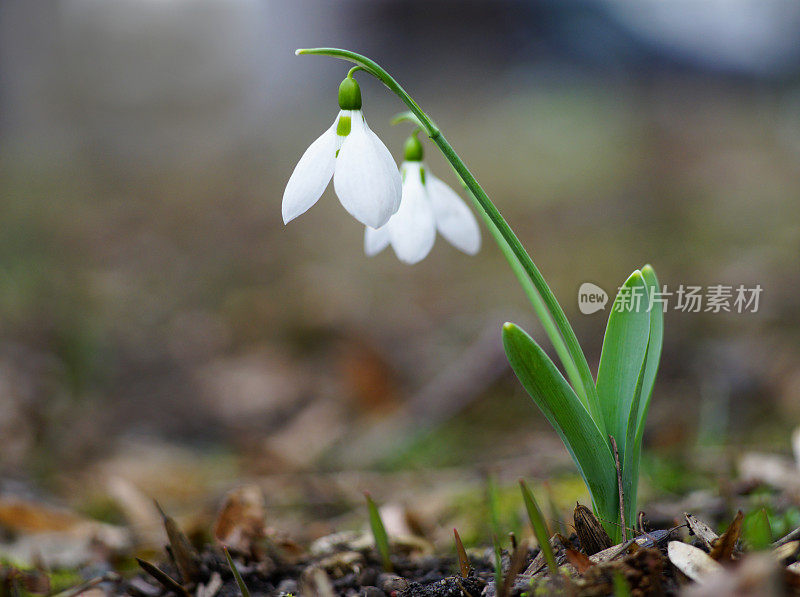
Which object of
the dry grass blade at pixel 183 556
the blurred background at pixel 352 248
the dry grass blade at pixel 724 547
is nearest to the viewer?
the dry grass blade at pixel 724 547

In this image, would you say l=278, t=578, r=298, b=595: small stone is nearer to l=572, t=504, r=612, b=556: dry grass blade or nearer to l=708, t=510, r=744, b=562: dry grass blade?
l=572, t=504, r=612, b=556: dry grass blade

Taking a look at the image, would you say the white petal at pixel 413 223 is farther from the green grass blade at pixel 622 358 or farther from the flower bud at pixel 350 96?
the green grass blade at pixel 622 358

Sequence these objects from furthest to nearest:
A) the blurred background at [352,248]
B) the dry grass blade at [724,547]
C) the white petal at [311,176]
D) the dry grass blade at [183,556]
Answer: the blurred background at [352,248], the dry grass blade at [183,556], the white petal at [311,176], the dry grass blade at [724,547]

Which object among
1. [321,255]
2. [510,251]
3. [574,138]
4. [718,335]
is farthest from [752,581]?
[574,138]

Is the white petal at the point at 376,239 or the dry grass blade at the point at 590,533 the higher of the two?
the white petal at the point at 376,239

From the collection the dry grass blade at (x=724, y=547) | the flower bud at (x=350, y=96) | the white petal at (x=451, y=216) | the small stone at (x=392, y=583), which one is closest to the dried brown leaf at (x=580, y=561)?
the dry grass blade at (x=724, y=547)

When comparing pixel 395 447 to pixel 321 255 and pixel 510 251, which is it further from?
pixel 321 255
